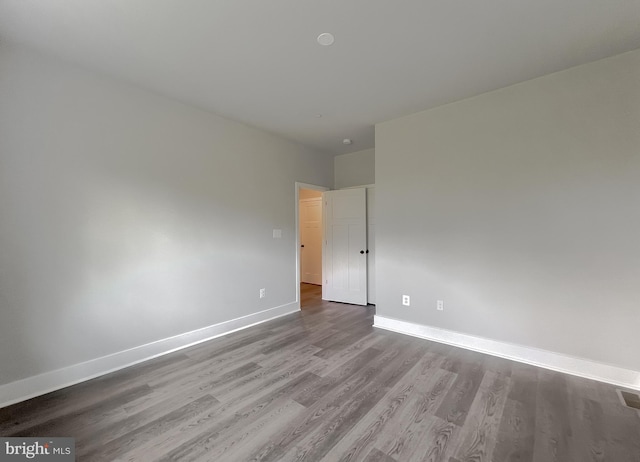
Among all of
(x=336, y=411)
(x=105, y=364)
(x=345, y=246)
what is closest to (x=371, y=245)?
(x=345, y=246)

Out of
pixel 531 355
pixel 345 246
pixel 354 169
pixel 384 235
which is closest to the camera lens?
pixel 531 355

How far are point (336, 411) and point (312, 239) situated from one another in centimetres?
472

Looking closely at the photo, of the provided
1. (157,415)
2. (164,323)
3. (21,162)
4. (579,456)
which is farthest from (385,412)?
(21,162)

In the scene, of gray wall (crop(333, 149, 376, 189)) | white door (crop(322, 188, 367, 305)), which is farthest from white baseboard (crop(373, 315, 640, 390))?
gray wall (crop(333, 149, 376, 189))

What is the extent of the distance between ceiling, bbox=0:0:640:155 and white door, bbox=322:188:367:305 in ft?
6.83

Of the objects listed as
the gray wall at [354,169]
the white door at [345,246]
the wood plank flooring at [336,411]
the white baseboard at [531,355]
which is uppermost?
the gray wall at [354,169]

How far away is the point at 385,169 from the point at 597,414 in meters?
2.99

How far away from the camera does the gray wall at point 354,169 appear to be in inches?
189

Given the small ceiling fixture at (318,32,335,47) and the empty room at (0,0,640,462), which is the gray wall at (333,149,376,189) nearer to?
the empty room at (0,0,640,462)

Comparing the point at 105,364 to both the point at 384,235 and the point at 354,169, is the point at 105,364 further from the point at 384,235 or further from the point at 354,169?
the point at 354,169

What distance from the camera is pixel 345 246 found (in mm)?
4820

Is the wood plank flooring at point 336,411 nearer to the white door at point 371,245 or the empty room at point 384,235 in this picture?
the empty room at point 384,235

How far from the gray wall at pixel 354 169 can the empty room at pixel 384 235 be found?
4.04 feet

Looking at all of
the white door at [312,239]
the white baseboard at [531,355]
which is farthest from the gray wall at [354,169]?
the white baseboard at [531,355]
